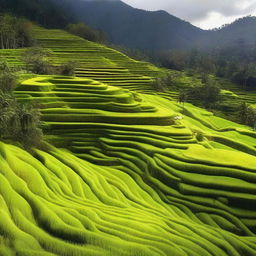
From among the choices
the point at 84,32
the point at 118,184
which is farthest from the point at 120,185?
the point at 84,32

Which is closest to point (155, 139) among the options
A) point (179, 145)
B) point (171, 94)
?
point (179, 145)

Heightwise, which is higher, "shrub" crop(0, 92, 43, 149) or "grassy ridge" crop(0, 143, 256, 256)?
"shrub" crop(0, 92, 43, 149)

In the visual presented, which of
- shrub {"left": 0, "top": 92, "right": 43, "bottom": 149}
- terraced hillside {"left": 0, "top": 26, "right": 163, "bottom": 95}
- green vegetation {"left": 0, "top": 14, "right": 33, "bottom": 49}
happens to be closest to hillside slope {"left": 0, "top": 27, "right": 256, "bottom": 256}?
shrub {"left": 0, "top": 92, "right": 43, "bottom": 149}

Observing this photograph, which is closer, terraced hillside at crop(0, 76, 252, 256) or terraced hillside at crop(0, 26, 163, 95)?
terraced hillside at crop(0, 76, 252, 256)

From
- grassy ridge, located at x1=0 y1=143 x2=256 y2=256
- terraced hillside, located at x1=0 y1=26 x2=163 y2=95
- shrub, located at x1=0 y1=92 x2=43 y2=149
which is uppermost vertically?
terraced hillside, located at x1=0 y1=26 x2=163 y2=95

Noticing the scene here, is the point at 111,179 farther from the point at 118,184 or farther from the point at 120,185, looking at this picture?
the point at 120,185

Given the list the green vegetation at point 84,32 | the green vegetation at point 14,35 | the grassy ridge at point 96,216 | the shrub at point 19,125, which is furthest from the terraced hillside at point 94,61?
the grassy ridge at point 96,216

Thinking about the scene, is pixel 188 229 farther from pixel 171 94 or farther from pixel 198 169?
pixel 171 94

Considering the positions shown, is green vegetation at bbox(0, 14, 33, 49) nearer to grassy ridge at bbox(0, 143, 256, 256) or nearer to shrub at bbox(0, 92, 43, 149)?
shrub at bbox(0, 92, 43, 149)
